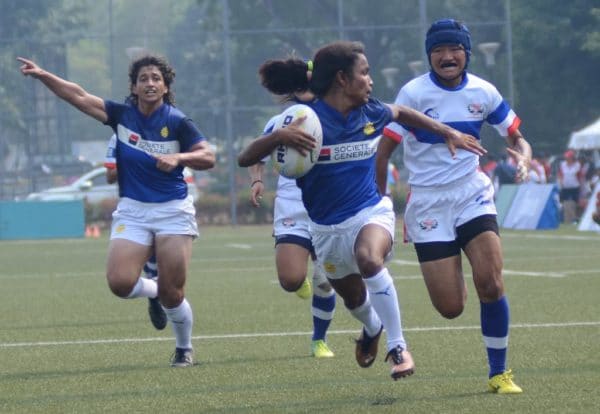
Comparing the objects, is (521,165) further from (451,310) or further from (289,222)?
(289,222)

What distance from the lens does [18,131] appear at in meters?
39.6

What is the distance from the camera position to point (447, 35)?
835 cm

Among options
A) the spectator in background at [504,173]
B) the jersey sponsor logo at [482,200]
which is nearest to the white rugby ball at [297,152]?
the jersey sponsor logo at [482,200]

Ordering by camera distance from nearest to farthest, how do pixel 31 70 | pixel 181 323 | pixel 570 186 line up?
pixel 31 70 → pixel 181 323 → pixel 570 186

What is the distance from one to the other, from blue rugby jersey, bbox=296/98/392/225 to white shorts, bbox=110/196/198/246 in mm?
1789

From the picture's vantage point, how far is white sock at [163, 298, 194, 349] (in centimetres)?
1002

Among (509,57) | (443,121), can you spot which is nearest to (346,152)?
(443,121)

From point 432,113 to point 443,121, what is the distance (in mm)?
82

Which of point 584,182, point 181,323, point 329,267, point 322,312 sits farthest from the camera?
point 584,182

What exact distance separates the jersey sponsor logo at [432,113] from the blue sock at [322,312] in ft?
7.90

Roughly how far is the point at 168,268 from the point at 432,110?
2332 mm

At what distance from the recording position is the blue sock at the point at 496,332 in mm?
8094

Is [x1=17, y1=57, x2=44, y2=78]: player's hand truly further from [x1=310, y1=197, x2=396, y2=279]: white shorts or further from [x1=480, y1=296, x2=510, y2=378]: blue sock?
[x1=480, y1=296, x2=510, y2=378]: blue sock

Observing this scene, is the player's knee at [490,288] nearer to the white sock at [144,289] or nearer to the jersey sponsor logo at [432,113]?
the jersey sponsor logo at [432,113]
